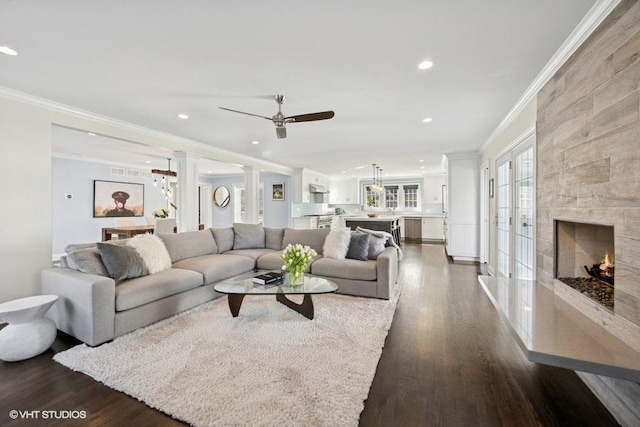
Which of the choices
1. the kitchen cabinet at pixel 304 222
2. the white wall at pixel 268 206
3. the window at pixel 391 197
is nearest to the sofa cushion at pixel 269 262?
the kitchen cabinet at pixel 304 222

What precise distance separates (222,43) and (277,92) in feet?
3.05

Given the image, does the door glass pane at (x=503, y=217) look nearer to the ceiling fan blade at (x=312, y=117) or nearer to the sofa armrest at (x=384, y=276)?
the sofa armrest at (x=384, y=276)

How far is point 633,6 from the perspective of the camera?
1.55 meters

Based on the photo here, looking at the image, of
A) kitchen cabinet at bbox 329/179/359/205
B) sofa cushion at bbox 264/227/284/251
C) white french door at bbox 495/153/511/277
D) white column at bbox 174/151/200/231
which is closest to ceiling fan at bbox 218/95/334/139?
sofa cushion at bbox 264/227/284/251

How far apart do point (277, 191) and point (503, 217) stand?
6.72 metres

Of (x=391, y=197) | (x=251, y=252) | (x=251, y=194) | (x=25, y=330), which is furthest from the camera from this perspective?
(x=391, y=197)

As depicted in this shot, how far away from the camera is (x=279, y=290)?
2.84 meters

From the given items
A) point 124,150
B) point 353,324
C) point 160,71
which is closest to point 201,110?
point 160,71

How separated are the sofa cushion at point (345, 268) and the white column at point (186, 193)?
2.75 m

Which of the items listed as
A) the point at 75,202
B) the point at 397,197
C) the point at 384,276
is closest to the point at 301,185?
the point at 397,197

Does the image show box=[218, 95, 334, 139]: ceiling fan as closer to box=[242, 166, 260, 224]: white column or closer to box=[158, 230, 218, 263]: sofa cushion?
box=[158, 230, 218, 263]: sofa cushion

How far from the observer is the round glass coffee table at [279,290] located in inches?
110

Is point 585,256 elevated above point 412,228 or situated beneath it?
elevated above

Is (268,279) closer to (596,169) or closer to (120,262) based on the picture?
(120,262)
